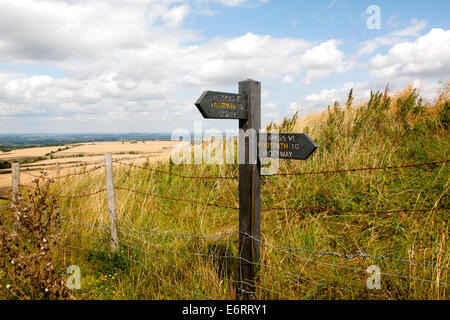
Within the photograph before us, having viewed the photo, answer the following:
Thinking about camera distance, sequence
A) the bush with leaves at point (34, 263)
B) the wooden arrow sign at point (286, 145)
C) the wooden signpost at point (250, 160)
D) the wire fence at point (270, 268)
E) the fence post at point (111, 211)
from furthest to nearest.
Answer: the fence post at point (111, 211) < the bush with leaves at point (34, 263) < the wooden signpost at point (250, 160) < the wooden arrow sign at point (286, 145) < the wire fence at point (270, 268)

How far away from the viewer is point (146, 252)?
3.49 meters

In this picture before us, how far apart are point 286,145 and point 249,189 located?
0.52 metres

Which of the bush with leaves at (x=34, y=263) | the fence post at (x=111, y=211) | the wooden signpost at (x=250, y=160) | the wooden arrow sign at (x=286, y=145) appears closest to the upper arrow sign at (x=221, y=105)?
the wooden signpost at (x=250, y=160)

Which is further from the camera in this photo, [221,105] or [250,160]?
[250,160]

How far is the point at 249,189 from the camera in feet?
9.62

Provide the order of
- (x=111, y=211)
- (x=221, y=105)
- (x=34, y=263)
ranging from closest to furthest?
(x=221, y=105) < (x=34, y=263) < (x=111, y=211)

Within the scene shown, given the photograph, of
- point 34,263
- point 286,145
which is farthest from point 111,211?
point 286,145

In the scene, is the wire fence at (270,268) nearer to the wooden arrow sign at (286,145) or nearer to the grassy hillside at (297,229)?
the grassy hillside at (297,229)

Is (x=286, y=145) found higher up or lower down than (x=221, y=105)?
lower down

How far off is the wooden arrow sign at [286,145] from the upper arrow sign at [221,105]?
0.31 meters

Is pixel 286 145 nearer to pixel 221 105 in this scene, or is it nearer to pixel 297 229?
pixel 221 105

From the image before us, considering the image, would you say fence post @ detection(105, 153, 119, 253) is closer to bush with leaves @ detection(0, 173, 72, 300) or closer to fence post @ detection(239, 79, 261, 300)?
bush with leaves @ detection(0, 173, 72, 300)

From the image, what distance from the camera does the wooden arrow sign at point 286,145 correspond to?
9.00ft
